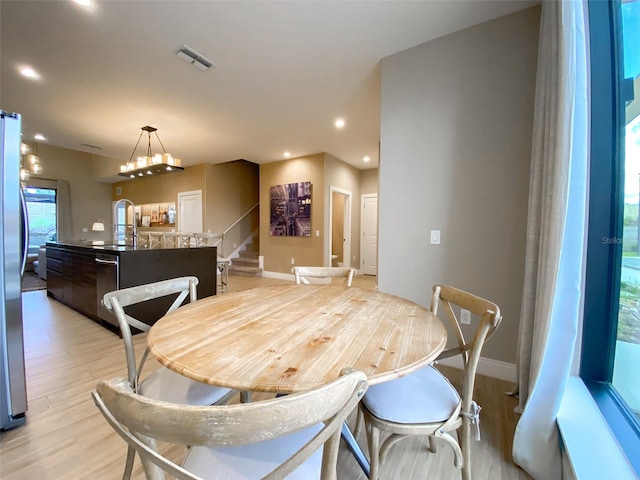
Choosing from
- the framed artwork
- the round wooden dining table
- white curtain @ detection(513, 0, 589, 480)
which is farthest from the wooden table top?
the framed artwork

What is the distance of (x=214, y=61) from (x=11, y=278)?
2.41 meters

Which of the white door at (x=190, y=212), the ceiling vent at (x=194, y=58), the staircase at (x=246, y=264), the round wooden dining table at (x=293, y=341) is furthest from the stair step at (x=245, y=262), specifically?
the round wooden dining table at (x=293, y=341)

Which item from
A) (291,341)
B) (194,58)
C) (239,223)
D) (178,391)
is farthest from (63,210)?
(291,341)

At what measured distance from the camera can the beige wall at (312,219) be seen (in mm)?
5527

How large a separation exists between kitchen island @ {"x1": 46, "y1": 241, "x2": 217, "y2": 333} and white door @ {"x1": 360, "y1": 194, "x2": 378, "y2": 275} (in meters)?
4.22

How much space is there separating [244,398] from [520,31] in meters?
3.05

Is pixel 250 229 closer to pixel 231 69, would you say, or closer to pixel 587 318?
pixel 231 69

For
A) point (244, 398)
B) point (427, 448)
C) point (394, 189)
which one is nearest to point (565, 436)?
point (427, 448)

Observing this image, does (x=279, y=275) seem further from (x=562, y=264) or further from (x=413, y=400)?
(x=562, y=264)

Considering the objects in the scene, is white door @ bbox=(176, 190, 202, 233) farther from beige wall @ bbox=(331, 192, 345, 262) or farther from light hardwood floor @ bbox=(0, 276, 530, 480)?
light hardwood floor @ bbox=(0, 276, 530, 480)

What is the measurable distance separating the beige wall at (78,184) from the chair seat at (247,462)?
9.51 metres

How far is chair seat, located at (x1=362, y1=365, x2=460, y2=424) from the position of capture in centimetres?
97

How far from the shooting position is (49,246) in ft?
13.4

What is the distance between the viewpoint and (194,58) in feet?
8.39
